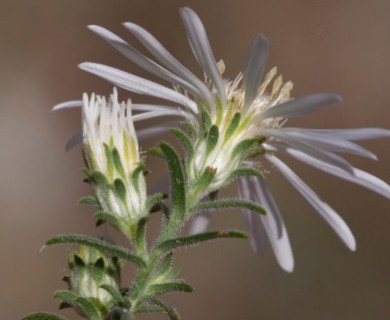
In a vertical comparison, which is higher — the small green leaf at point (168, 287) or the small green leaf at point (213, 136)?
the small green leaf at point (213, 136)

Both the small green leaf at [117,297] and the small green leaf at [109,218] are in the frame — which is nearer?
the small green leaf at [117,297]

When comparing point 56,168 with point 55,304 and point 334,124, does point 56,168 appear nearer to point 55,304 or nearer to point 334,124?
point 55,304

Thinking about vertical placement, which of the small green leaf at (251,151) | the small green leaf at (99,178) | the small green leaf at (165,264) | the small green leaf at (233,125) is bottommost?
the small green leaf at (165,264)

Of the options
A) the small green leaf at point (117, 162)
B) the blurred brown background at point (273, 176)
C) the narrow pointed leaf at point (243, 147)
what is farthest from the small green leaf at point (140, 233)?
the blurred brown background at point (273, 176)

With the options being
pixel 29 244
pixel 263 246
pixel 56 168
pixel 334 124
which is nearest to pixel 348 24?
pixel 334 124

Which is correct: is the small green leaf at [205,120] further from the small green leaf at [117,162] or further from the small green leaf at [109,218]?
the small green leaf at [109,218]

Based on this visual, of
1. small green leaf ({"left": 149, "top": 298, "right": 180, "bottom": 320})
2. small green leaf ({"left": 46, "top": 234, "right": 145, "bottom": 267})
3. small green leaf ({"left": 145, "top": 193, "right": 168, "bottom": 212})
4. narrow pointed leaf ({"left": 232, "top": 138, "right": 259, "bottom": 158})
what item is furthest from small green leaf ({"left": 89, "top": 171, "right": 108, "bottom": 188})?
narrow pointed leaf ({"left": 232, "top": 138, "right": 259, "bottom": 158})

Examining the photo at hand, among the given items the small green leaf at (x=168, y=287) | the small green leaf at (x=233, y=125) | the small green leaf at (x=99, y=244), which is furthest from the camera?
the small green leaf at (x=233, y=125)
